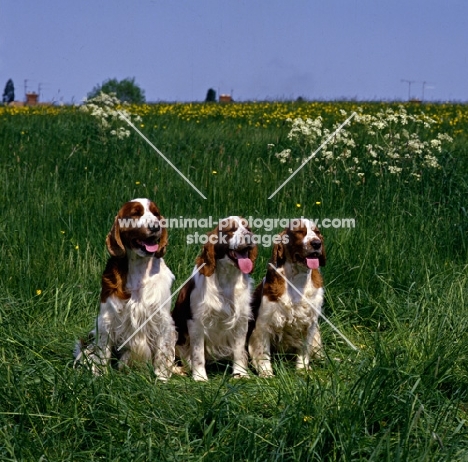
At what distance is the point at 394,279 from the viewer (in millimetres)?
6215

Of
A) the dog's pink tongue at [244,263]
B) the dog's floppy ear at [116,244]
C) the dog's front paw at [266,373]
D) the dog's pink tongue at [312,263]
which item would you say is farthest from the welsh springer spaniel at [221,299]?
the dog's floppy ear at [116,244]

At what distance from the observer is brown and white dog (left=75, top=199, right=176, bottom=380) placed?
4.93 meters

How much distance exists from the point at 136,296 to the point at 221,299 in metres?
0.57

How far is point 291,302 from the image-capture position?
5.34 meters

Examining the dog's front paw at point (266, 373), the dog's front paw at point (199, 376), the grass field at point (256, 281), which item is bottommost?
the dog's front paw at point (199, 376)

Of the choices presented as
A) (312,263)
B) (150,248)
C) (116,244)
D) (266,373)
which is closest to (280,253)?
(312,263)

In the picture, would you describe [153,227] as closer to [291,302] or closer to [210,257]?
[210,257]

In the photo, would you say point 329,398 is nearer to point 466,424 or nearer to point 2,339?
point 466,424

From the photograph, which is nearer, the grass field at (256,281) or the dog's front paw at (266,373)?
the grass field at (256,281)

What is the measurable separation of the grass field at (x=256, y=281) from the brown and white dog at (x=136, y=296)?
0.28m

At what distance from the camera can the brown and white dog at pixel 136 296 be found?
4926mm

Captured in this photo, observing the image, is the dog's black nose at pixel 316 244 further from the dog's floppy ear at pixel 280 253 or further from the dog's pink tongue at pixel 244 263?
the dog's pink tongue at pixel 244 263

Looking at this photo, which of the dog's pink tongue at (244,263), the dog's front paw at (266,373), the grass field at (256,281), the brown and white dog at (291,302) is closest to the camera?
the grass field at (256,281)

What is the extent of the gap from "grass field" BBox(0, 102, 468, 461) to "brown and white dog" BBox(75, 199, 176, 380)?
28 cm
